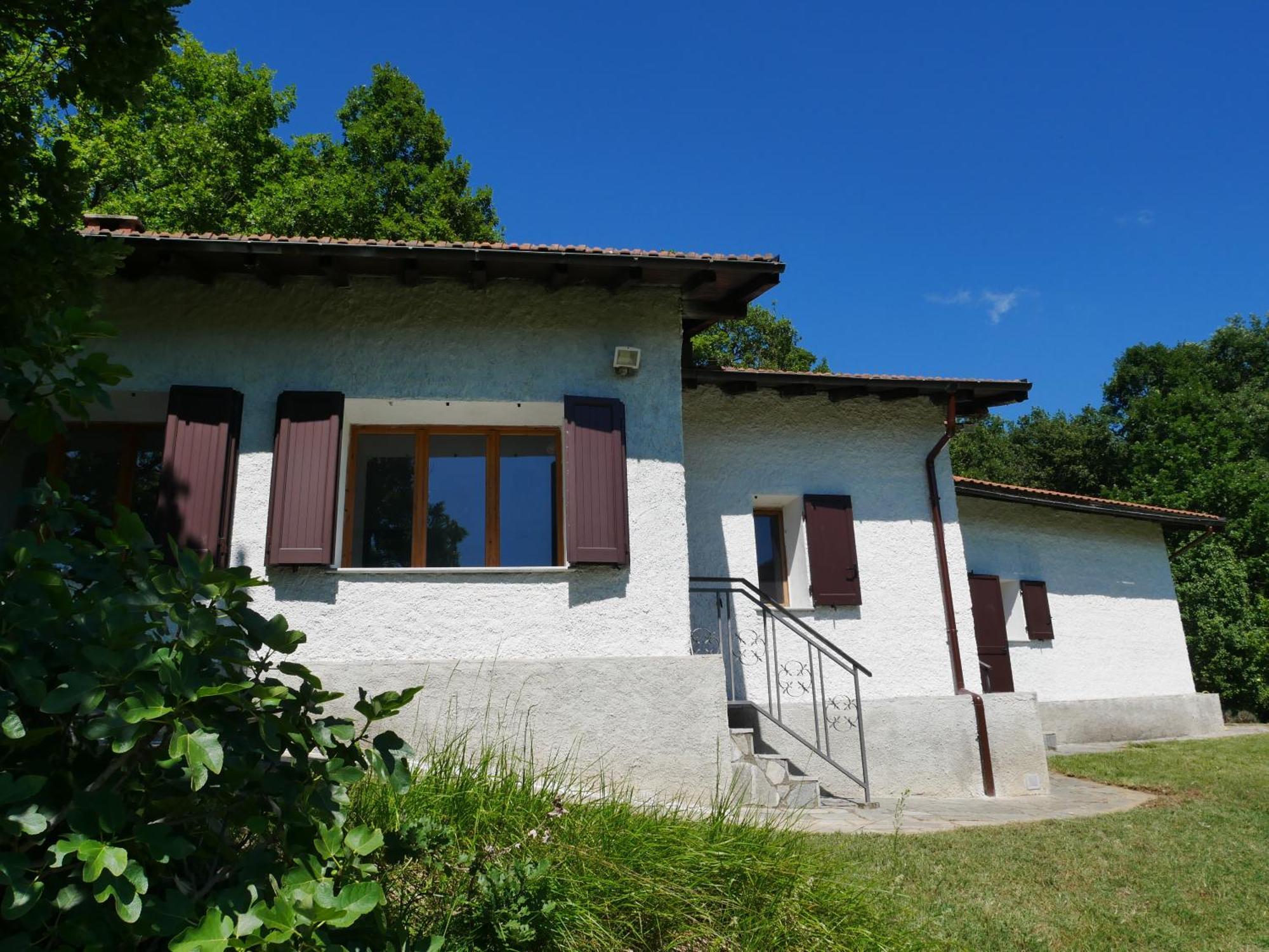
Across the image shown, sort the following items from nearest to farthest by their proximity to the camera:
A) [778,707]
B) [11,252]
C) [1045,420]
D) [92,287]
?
[11,252] < [92,287] < [778,707] < [1045,420]

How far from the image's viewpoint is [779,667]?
26.2 ft

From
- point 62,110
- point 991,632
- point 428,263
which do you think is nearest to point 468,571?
point 428,263

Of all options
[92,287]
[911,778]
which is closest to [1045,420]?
[911,778]

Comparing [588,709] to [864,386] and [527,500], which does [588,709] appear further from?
[864,386]

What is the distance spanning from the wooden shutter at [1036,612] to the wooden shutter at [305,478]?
31.3 feet

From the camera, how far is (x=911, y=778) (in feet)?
24.7

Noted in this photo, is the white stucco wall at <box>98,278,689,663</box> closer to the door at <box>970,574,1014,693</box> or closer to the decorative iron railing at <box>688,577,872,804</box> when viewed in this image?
the decorative iron railing at <box>688,577,872,804</box>

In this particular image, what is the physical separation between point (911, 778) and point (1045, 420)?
2754 cm

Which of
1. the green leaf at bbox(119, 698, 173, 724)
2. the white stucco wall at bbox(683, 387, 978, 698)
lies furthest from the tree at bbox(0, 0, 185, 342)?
the white stucco wall at bbox(683, 387, 978, 698)

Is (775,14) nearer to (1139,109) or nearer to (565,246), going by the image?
(565,246)

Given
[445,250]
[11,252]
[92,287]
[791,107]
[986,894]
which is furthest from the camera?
[791,107]

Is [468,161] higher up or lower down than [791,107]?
higher up

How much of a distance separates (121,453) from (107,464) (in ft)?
0.55

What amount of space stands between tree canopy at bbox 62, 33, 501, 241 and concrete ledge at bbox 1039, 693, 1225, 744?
15751mm
